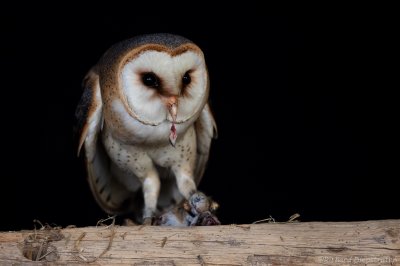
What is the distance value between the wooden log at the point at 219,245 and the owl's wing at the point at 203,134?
780 millimetres

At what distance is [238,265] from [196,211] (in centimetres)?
48

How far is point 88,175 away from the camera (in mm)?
2871

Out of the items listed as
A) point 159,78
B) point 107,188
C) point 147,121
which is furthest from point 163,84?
point 107,188

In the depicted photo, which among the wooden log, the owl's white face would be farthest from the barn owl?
the wooden log

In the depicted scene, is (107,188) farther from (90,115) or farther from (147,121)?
(147,121)

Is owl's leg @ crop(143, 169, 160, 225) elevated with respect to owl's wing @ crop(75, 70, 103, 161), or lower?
lower

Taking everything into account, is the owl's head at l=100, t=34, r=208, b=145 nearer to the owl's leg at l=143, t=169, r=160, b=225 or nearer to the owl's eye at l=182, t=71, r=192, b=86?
the owl's eye at l=182, t=71, r=192, b=86

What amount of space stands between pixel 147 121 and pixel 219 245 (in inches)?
22.7

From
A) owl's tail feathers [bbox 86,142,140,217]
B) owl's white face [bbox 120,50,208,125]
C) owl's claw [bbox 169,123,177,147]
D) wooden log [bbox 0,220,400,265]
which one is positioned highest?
owl's white face [bbox 120,50,208,125]

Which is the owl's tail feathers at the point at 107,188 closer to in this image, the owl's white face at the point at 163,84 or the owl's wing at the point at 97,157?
the owl's wing at the point at 97,157

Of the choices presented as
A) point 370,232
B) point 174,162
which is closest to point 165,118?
point 174,162

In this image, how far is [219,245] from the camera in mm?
2123

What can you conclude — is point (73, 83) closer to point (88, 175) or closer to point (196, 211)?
point (88, 175)

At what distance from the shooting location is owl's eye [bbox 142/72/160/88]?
239 centimetres
